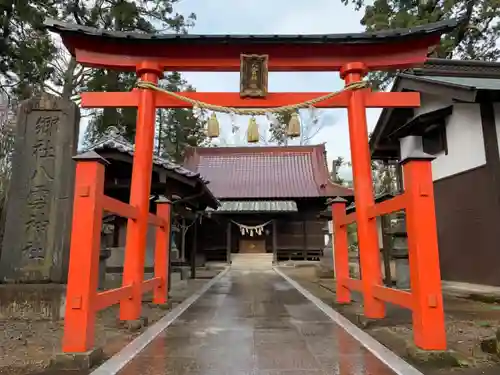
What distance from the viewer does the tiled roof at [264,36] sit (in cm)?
575

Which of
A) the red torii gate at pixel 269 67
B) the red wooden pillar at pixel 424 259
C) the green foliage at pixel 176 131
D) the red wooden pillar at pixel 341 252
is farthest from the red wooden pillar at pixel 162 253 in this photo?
the green foliage at pixel 176 131

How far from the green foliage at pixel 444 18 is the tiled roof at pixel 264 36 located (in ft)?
33.4

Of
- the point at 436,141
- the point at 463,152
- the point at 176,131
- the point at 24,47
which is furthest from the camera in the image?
the point at 176,131

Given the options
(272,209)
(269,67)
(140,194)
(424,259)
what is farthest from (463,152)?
(272,209)

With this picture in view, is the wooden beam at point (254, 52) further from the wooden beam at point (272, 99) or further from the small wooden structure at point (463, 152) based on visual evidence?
the small wooden structure at point (463, 152)

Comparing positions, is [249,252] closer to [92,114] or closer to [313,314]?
[92,114]

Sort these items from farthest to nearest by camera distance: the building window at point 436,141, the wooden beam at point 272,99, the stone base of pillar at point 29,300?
the building window at point 436,141
the wooden beam at point 272,99
the stone base of pillar at point 29,300

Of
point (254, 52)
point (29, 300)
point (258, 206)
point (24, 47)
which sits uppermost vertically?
point (24, 47)

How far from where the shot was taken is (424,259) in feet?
11.9

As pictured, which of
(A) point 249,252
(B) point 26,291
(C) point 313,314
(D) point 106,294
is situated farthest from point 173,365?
(A) point 249,252

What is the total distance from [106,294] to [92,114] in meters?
19.6

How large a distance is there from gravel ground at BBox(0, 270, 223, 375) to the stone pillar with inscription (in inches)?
23.6

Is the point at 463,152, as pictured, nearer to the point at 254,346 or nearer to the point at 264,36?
the point at 264,36

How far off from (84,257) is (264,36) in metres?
4.33
